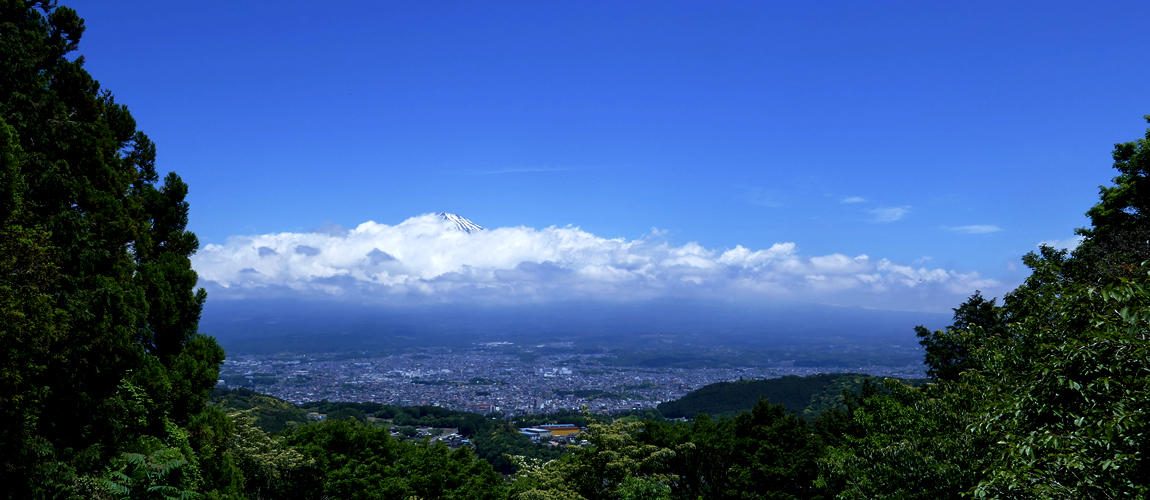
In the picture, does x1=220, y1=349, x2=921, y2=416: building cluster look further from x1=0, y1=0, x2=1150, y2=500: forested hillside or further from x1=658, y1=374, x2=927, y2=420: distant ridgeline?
x1=0, y1=0, x2=1150, y2=500: forested hillside

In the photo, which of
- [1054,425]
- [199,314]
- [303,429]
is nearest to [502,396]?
[303,429]

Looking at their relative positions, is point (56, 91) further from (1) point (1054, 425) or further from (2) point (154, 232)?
(1) point (1054, 425)

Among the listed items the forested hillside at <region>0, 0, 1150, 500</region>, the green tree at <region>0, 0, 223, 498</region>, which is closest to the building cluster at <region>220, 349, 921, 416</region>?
the forested hillside at <region>0, 0, 1150, 500</region>

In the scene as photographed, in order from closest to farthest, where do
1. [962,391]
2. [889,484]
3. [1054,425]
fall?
1. [1054,425]
2. [889,484]
3. [962,391]

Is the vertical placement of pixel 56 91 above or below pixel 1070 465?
above

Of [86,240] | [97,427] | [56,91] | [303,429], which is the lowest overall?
[303,429]

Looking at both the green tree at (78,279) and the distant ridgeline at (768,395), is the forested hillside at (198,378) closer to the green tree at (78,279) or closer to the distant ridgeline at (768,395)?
the green tree at (78,279)

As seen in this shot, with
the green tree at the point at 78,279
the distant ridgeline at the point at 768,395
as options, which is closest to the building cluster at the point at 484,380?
the distant ridgeline at the point at 768,395
